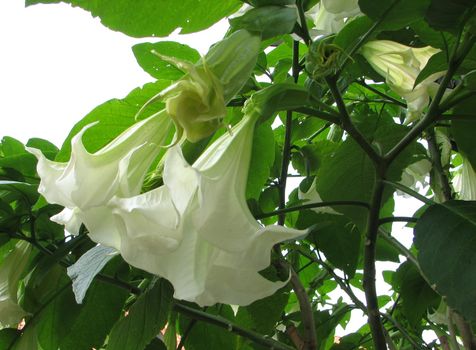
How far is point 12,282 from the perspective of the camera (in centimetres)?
78

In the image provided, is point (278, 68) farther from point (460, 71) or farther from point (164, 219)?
point (164, 219)

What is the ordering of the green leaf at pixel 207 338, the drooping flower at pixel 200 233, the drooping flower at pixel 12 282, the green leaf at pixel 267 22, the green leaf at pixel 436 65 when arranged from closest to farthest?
the drooping flower at pixel 200 233 → the green leaf at pixel 267 22 → the green leaf at pixel 436 65 → the drooping flower at pixel 12 282 → the green leaf at pixel 207 338

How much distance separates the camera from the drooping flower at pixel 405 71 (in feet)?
2.28

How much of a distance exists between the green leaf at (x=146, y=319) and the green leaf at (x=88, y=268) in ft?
0.33

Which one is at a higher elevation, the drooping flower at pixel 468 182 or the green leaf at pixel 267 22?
the green leaf at pixel 267 22

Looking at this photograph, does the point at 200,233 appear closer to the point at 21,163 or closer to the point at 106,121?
the point at 106,121

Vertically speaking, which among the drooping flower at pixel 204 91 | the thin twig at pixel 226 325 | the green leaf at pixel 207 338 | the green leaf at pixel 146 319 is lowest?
the green leaf at pixel 207 338

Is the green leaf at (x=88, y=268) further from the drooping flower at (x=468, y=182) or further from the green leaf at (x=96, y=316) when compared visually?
the drooping flower at (x=468, y=182)

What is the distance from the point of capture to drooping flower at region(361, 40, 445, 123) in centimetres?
69

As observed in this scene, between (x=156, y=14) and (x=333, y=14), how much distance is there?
9.3 inches

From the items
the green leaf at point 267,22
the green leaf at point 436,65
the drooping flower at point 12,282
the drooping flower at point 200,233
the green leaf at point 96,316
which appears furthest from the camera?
the green leaf at point 96,316

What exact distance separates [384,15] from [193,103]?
0.26m

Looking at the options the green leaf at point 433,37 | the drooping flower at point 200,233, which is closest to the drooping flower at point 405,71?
the green leaf at point 433,37

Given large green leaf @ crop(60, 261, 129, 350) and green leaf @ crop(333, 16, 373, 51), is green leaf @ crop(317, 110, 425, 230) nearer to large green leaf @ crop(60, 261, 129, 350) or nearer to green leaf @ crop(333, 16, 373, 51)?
green leaf @ crop(333, 16, 373, 51)
